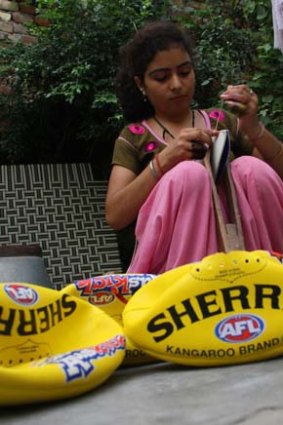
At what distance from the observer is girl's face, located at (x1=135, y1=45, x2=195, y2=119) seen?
163 centimetres

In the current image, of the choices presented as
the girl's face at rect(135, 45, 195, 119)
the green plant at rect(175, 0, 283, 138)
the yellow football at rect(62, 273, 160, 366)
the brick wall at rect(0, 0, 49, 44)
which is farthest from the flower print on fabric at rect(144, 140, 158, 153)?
the brick wall at rect(0, 0, 49, 44)

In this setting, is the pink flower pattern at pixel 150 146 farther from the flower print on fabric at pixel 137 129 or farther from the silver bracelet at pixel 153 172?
the silver bracelet at pixel 153 172

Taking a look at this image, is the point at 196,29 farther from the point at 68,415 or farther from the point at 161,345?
the point at 68,415

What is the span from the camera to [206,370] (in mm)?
911

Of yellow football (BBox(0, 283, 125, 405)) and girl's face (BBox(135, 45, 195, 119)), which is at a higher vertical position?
girl's face (BBox(135, 45, 195, 119))

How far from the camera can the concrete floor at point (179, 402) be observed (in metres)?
0.67

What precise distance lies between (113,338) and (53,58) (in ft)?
6.23

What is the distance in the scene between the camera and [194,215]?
4.23 feet

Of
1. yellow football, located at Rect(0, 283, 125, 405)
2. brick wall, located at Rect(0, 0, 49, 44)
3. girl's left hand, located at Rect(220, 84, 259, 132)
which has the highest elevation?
brick wall, located at Rect(0, 0, 49, 44)

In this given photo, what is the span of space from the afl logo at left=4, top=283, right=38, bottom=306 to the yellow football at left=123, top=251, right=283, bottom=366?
16cm

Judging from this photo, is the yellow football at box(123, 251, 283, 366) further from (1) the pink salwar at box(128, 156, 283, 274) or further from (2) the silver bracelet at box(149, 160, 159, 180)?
(2) the silver bracelet at box(149, 160, 159, 180)

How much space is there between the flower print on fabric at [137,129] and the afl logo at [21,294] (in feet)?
2.67

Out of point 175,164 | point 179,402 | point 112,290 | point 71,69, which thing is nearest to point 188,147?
point 175,164

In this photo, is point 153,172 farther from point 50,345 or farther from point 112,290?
point 50,345
